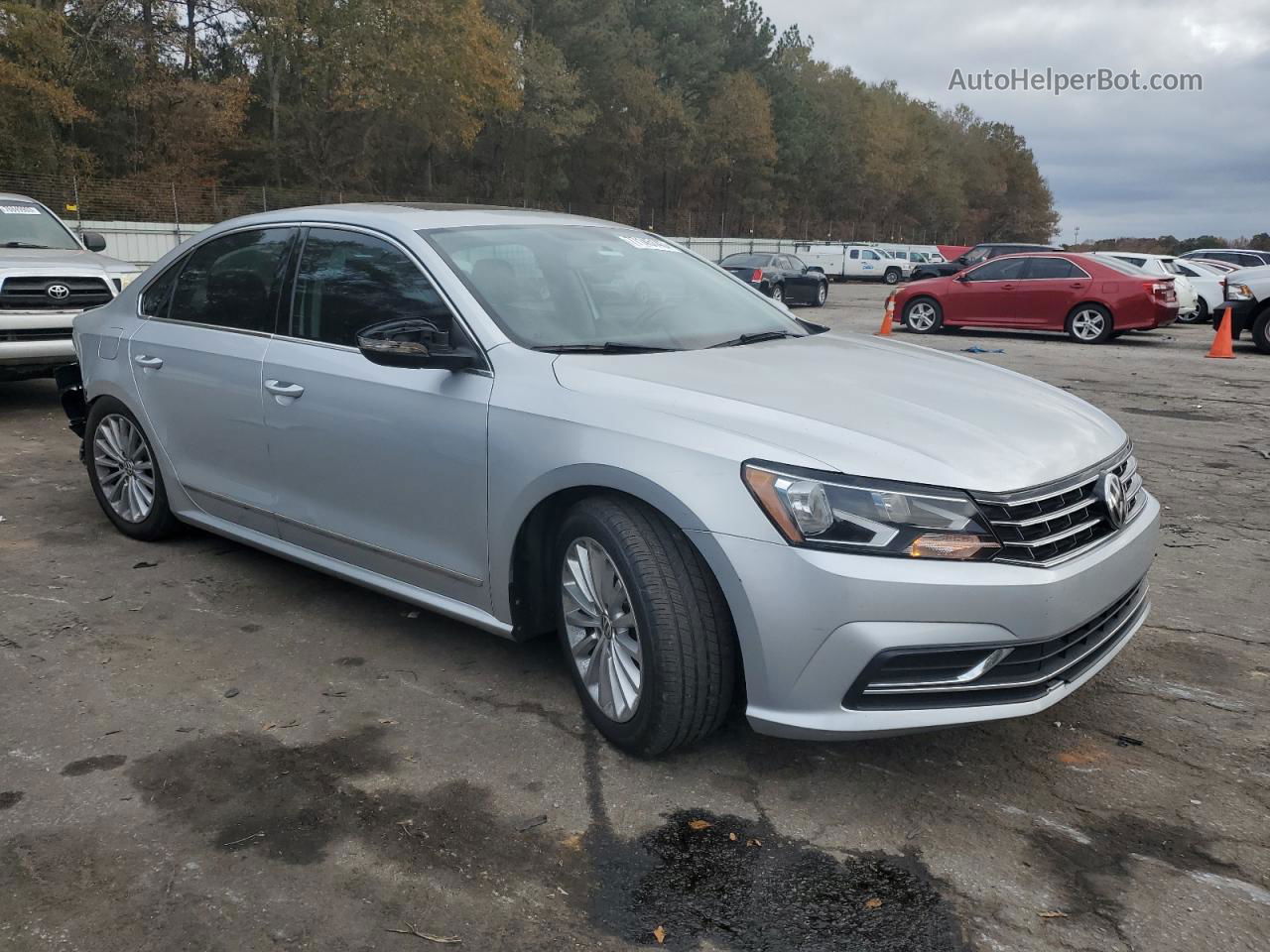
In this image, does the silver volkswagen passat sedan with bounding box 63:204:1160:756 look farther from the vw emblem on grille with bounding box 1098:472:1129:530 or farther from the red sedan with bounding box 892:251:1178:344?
the red sedan with bounding box 892:251:1178:344

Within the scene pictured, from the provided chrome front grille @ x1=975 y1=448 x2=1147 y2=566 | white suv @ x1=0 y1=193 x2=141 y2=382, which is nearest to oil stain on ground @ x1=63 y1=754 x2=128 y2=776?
chrome front grille @ x1=975 y1=448 x2=1147 y2=566

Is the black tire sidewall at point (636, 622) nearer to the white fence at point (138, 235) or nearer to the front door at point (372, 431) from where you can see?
the front door at point (372, 431)

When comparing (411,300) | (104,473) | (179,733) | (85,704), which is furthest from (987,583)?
(104,473)

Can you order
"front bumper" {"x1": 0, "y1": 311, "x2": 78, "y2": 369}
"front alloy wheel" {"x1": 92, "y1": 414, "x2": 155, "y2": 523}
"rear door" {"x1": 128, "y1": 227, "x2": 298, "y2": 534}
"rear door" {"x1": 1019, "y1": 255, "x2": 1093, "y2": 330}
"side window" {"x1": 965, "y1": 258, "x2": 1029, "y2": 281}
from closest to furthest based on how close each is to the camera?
1. "rear door" {"x1": 128, "y1": 227, "x2": 298, "y2": 534}
2. "front alloy wheel" {"x1": 92, "y1": 414, "x2": 155, "y2": 523}
3. "front bumper" {"x1": 0, "y1": 311, "x2": 78, "y2": 369}
4. "rear door" {"x1": 1019, "y1": 255, "x2": 1093, "y2": 330}
5. "side window" {"x1": 965, "y1": 258, "x2": 1029, "y2": 281}

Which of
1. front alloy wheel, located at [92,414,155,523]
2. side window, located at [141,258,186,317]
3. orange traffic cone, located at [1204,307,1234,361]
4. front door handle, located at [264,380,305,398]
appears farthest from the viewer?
orange traffic cone, located at [1204,307,1234,361]

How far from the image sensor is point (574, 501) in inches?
132

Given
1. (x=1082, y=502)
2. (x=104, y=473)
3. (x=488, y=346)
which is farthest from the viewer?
(x=104, y=473)

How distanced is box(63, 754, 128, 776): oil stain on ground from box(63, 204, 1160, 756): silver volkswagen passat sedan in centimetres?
105

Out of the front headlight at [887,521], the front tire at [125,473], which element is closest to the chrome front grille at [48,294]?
the front tire at [125,473]

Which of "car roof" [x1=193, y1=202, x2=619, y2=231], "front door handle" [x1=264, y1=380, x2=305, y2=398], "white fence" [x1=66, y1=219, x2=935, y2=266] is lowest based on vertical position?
"front door handle" [x1=264, y1=380, x2=305, y2=398]

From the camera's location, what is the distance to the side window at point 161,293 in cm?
505

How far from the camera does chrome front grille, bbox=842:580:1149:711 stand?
281 cm

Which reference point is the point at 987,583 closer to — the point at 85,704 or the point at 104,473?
the point at 85,704

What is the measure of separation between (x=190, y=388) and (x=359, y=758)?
2.12 meters
